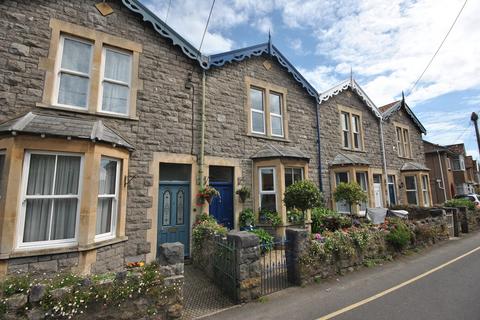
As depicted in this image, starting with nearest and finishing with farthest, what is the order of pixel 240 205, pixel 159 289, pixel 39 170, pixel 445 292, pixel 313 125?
pixel 159 289, pixel 445 292, pixel 39 170, pixel 240 205, pixel 313 125

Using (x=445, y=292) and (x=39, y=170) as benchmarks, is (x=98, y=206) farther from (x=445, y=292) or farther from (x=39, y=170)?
(x=445, y=292)

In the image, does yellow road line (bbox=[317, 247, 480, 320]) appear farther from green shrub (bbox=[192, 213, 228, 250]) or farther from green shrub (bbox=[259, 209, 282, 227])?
green shrub (bbox=[259, 209, 282, 227])

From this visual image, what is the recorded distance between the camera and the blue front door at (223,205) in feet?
28.7

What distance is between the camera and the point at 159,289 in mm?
4086

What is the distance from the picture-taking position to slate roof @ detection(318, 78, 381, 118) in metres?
13.0

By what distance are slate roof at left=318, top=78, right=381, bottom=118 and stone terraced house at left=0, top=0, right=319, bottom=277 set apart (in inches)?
148

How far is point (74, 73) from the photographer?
681cm

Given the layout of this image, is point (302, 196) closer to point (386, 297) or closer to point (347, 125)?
point (386, 297)

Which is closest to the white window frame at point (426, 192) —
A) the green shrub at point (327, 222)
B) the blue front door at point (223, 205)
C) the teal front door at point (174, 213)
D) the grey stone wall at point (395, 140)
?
the grey stone wall at point (395, 140)

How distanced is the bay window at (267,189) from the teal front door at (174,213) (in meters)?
2.83

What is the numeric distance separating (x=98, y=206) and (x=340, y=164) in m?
10.3

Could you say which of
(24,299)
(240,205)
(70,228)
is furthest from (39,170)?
(240,205)

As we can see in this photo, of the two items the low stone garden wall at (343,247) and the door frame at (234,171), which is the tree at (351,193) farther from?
the door frame at (234,171)

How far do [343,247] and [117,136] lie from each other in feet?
21.7
